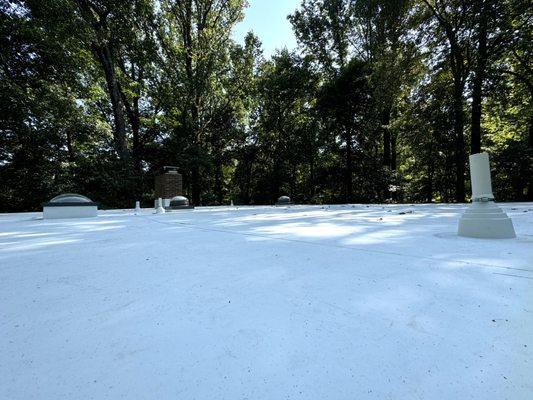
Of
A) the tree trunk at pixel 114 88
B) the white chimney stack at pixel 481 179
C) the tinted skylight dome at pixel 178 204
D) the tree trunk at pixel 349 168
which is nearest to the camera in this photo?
the white chimney stack at pixel 481 179

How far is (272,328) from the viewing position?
862 mm

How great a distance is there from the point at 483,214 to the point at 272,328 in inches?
92.7

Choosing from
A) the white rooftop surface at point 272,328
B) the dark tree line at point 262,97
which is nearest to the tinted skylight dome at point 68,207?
the white rooftop surface at point 272,328

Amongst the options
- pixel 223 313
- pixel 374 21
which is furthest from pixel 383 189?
pixel 223 313

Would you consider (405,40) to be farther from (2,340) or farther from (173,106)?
(2,340)

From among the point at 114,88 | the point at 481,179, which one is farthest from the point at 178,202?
the point at 114,88

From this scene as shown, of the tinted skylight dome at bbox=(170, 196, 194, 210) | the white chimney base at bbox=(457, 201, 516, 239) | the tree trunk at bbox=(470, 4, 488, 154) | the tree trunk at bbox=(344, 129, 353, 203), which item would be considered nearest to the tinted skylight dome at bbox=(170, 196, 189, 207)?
the tinted skylight dome at bbox=(170, 196, 194, 210)

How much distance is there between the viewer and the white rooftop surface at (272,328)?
620 mm

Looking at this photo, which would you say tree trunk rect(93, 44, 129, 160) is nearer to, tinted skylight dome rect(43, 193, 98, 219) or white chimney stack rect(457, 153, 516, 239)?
tinted skylight dome rect(43, 193, 98, 219)

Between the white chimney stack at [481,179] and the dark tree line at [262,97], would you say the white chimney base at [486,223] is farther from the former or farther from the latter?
the dark tree line at [262,97]

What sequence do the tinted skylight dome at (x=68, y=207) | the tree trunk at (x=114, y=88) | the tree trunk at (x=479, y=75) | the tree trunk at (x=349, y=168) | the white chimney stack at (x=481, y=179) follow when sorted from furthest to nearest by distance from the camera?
the tree trunk at (x=349, y=168), the tree trunk at (x=114, y=88), the tree trunk at (x=479, y=75), the tinted skylight dome at (x=68, y=207), the white chimney stack at (x=481, y=179)

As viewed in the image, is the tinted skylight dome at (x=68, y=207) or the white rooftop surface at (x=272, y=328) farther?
the tinted skylight dome at (x=68, y=207)

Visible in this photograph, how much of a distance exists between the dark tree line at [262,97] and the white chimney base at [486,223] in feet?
27.6

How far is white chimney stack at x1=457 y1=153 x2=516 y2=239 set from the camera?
84.2 inches
